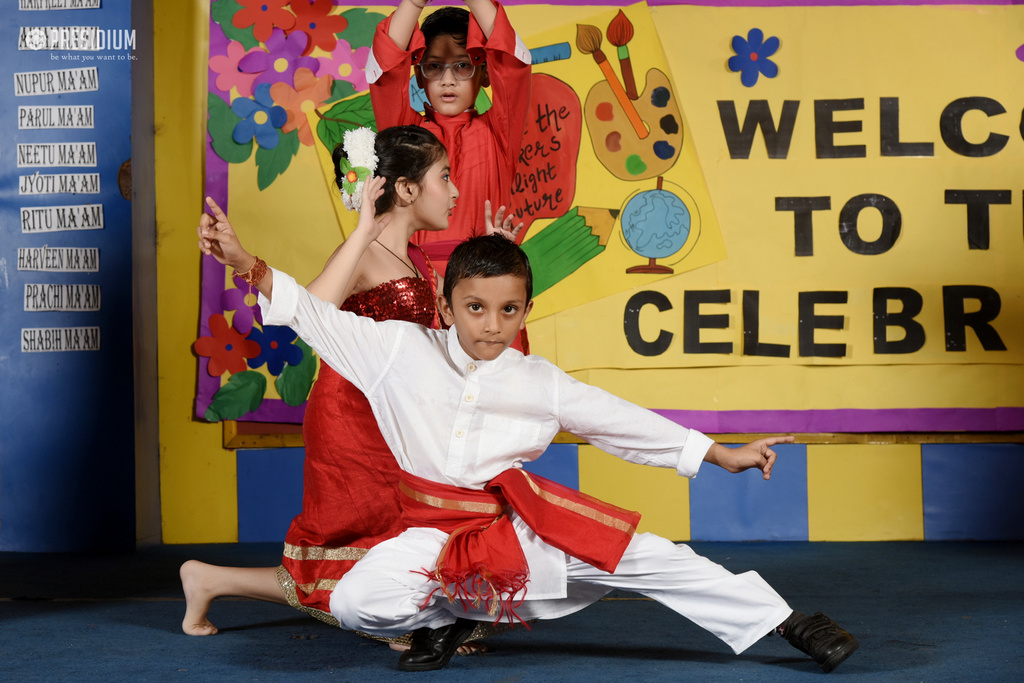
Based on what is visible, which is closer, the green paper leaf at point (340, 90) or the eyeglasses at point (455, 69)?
the eyeglasses at point (455, 69)

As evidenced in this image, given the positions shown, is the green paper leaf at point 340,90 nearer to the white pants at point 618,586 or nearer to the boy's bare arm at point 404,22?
the boy's bare arm at point 404,22

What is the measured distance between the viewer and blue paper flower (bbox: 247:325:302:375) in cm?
312

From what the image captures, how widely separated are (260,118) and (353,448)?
164cm

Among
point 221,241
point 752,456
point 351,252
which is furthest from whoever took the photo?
point 351,252

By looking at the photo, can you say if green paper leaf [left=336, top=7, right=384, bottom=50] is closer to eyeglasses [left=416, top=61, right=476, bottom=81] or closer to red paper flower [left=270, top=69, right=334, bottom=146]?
red paper flower [left=270, top=69, right=334, bottom=146]

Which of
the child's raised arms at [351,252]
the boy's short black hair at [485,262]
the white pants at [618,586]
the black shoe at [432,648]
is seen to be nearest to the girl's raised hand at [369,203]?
the child's raised arms at [351,252]

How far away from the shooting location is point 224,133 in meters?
3.14

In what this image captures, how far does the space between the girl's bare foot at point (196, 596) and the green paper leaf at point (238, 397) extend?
119 cm

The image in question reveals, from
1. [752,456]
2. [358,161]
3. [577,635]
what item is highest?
[358,161]

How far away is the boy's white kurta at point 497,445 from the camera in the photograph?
1611 millimetres

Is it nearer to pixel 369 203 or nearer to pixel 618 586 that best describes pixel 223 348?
pixel 369 203

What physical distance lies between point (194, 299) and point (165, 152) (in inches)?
20.4

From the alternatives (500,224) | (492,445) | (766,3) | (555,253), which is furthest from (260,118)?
(492,445)

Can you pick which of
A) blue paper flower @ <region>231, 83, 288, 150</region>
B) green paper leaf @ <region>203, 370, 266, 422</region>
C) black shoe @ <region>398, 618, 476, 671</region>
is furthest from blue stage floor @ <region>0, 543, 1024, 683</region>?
blue paper flower @ <region>231, 83, 288, 150</region>
